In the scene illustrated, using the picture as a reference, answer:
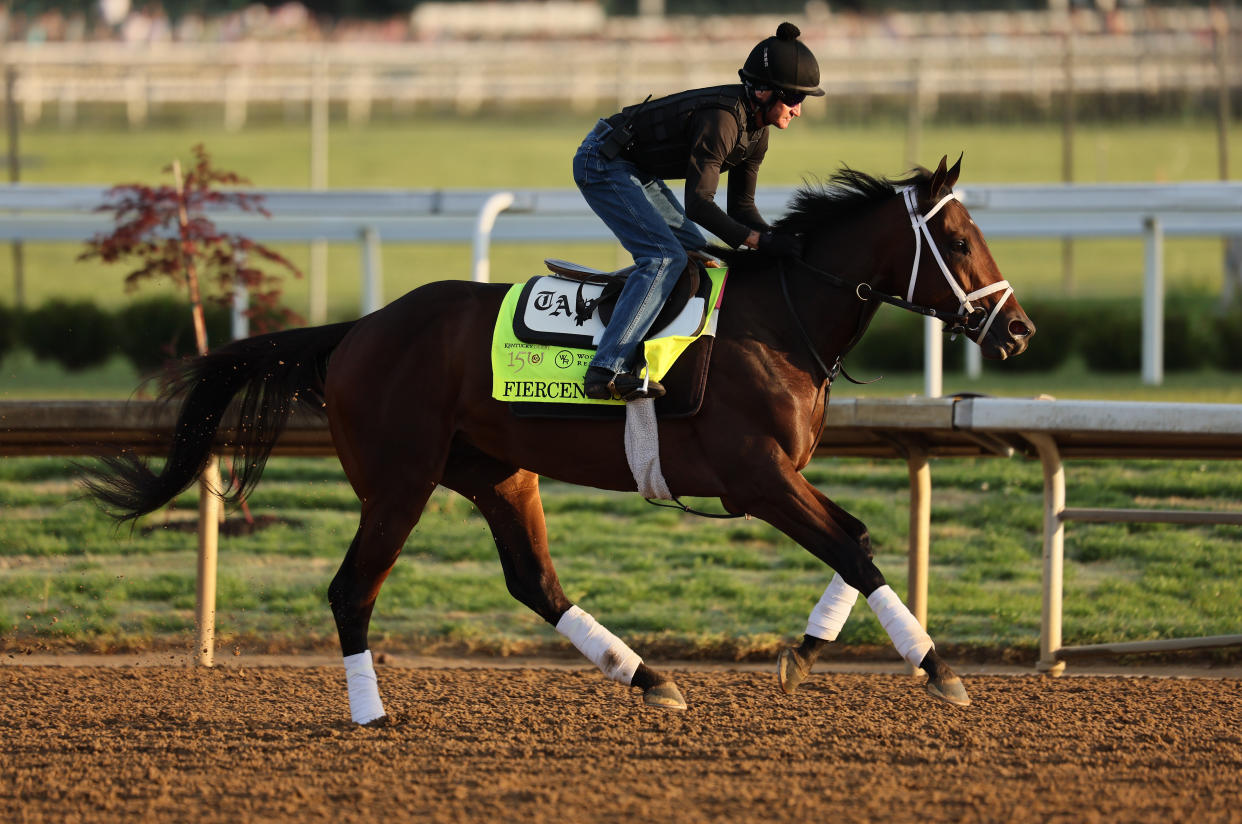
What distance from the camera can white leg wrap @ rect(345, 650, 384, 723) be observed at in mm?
4777

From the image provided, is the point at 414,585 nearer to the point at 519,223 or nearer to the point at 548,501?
the point at 548,501

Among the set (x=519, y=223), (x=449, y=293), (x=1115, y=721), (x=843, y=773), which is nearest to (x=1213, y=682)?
(x=1115, y=721)

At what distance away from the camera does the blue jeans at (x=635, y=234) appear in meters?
4.68

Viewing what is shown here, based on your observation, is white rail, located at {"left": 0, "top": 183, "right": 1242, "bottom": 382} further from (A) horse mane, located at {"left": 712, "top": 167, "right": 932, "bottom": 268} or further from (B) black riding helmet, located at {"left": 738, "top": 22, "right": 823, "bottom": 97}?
(B) black riding helmet, located at {"left": 738, "top": 22, "right": 823, "bottom": 97}

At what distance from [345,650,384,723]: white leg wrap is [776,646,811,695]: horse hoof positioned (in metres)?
1.24

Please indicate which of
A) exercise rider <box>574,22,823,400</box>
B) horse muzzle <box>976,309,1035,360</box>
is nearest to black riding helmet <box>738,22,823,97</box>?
exercise rider <box>574,22,823,400</box>

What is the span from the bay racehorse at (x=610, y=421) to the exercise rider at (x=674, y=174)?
0.57 ft

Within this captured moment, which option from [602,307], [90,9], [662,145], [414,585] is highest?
[90,9]

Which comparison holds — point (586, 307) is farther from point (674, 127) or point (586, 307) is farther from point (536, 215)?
point (536, 215)

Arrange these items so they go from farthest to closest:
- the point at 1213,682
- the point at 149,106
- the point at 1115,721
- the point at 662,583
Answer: the point at 149,106 < the point at 662,583 < the point at 1213,682 < the point at 1115,721

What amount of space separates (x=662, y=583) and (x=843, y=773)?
9.38ft

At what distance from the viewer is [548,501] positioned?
25.3 ft

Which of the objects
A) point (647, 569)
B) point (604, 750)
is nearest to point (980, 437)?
point (647, 569)

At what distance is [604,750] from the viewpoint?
4.42 metres
